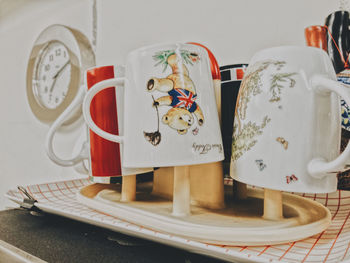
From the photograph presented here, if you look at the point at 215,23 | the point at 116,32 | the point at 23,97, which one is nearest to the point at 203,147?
the point at 215,23

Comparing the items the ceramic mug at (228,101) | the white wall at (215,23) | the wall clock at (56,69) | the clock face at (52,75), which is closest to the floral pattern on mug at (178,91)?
the ceramic mug at (228,101)

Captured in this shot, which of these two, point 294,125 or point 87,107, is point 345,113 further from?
point 87,107

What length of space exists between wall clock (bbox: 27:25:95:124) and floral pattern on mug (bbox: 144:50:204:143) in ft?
2.62

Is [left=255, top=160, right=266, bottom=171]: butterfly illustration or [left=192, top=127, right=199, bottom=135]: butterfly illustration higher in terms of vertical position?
[left=192, top=127, right=199, bottom=135]: butterfly illustration

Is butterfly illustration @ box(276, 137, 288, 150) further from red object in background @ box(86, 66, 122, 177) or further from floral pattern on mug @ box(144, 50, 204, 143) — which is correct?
red object in background @ box(86, 66, 122, 177)

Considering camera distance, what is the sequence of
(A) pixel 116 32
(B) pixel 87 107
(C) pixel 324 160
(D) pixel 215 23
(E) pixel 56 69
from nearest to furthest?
(C) pixel 324 160 → (B) pixel 87 107 → (D) pixel 215 23 → (A) pixel 116 32 → (E) pixel 56 69

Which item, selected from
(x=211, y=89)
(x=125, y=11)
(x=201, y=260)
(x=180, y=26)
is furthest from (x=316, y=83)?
(x=125, y=11)

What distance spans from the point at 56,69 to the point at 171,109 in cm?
107

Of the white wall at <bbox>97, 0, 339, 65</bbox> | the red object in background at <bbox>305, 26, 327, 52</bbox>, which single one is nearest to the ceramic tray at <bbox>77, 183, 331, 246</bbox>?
the red object in background at <bbox>305, 26, 327, 52</bbox>

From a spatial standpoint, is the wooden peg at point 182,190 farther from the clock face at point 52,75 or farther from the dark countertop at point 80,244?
the clock face at point 52,75

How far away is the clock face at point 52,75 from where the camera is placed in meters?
1.18

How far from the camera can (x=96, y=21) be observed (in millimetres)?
1061

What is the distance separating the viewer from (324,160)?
30cm

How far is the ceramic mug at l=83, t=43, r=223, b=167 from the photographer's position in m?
0.33
